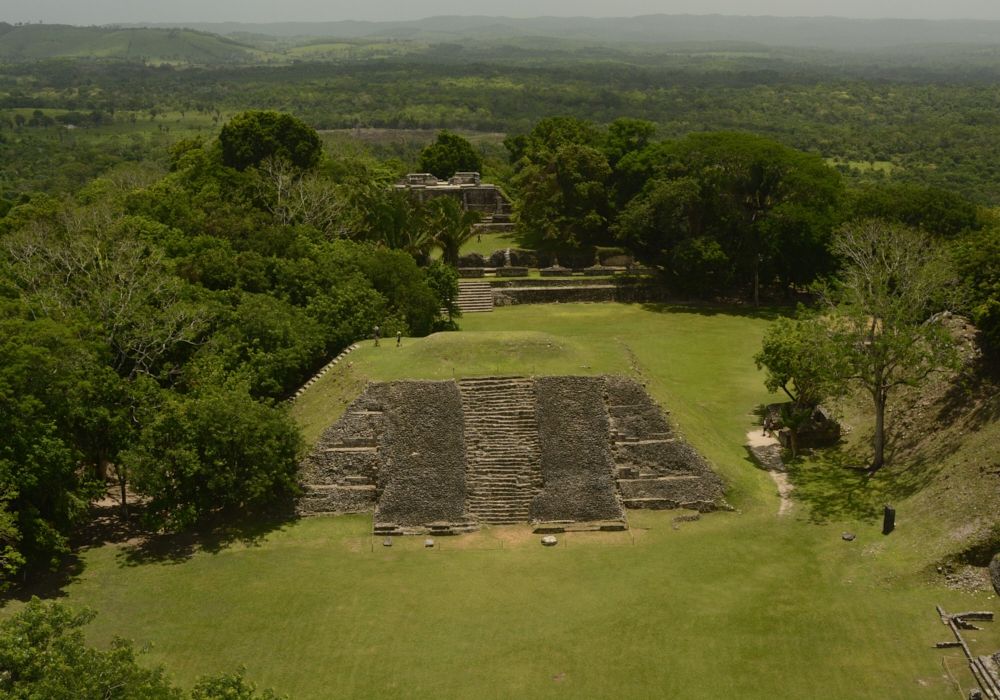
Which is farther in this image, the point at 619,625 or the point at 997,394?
the point at 997,394

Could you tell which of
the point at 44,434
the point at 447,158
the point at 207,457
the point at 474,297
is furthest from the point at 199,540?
the point at 447,158

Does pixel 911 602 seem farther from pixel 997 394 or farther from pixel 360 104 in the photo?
pixel 360 104

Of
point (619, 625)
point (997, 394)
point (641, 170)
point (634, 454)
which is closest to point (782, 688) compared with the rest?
point (619, 625)

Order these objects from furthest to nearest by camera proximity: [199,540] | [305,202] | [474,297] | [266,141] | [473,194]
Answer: [473,194] → [266,141] → [474,297] → [305,202] → [199,540]

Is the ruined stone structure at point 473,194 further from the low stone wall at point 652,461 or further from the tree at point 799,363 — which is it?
the low stone wall at point 652,461

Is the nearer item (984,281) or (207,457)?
(207,457)

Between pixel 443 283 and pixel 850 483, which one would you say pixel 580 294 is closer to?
pixel 443 283

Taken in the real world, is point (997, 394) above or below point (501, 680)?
above
